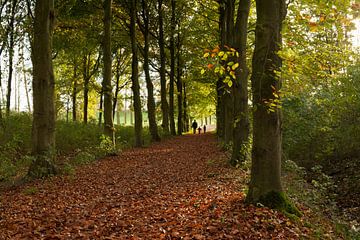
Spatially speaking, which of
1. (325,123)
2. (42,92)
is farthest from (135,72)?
(325,123)

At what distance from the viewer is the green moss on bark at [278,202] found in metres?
6.36

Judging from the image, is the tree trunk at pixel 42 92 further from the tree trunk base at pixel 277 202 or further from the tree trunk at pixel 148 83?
the tree trunk at pixel 148 83

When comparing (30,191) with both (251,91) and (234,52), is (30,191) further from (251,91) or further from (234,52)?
(234,52)

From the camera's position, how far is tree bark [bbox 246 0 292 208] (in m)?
6.29

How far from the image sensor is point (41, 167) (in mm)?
10852

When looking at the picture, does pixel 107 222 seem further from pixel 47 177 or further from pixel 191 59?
pixel 191 59

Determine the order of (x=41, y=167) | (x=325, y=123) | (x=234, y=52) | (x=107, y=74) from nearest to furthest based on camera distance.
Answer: (x=234, y=52), (x=41, y=167), (x=325, y=123), (x=107, y=74)

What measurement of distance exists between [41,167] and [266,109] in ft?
25.0

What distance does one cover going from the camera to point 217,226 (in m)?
5.67

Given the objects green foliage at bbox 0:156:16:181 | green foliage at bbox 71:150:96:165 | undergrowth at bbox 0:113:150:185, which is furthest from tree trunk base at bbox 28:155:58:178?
green foliage at bbox 71:150:96:165

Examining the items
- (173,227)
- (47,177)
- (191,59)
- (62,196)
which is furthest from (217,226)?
(191,59)

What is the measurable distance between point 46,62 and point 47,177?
11.9 ft

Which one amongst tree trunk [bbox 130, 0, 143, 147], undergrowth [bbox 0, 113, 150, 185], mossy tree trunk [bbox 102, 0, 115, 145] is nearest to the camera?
undergrowth [bbox 0, 113, 150, 185]

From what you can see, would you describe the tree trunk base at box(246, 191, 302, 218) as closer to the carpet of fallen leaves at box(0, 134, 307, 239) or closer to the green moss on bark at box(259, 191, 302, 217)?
the green moss on bark at box(259, 191, 302, 217)
